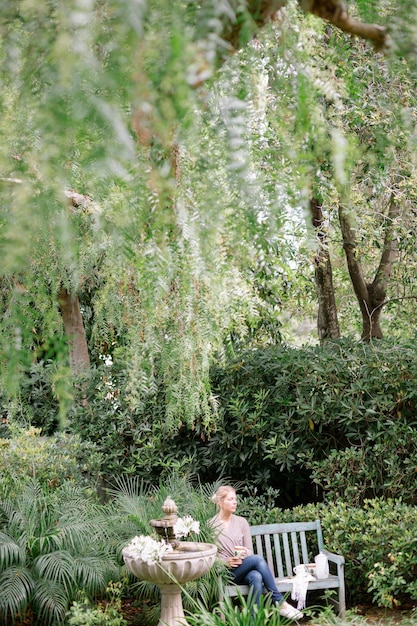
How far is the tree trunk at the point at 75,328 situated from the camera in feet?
24.0

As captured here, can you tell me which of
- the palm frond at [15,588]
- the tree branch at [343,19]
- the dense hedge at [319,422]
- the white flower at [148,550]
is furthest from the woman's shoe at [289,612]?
the tree branch at [343,19]

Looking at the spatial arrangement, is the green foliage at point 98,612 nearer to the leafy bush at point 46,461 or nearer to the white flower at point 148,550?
the white flower at point 148,550

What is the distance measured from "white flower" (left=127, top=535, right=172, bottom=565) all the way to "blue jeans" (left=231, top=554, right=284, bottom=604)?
2.25 feet

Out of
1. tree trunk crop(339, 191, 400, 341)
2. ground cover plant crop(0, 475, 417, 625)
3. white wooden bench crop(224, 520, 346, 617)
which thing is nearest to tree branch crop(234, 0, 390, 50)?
ground cover plant crop(0, 475, 417, 625)

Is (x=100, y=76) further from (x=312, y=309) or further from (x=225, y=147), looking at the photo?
(x=312, y=309)

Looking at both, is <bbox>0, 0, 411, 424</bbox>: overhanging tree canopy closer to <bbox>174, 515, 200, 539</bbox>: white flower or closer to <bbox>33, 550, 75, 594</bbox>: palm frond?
<bbox>174, 515, 200, 539</bbox>: white flower

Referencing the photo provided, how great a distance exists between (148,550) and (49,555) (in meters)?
0.87

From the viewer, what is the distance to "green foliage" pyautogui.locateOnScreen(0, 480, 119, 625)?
522 cm

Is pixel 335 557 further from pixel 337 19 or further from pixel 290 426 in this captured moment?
pixel 337 19

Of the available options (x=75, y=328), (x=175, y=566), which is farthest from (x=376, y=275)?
(x=175, y=566)

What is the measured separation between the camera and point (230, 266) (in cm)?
265

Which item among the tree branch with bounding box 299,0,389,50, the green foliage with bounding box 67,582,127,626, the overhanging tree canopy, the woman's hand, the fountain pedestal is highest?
the tree branch with bounding box 299,0,389,50

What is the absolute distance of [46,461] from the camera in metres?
6.71

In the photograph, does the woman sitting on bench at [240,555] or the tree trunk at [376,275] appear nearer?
the woman sitting on bench at [240,555]
